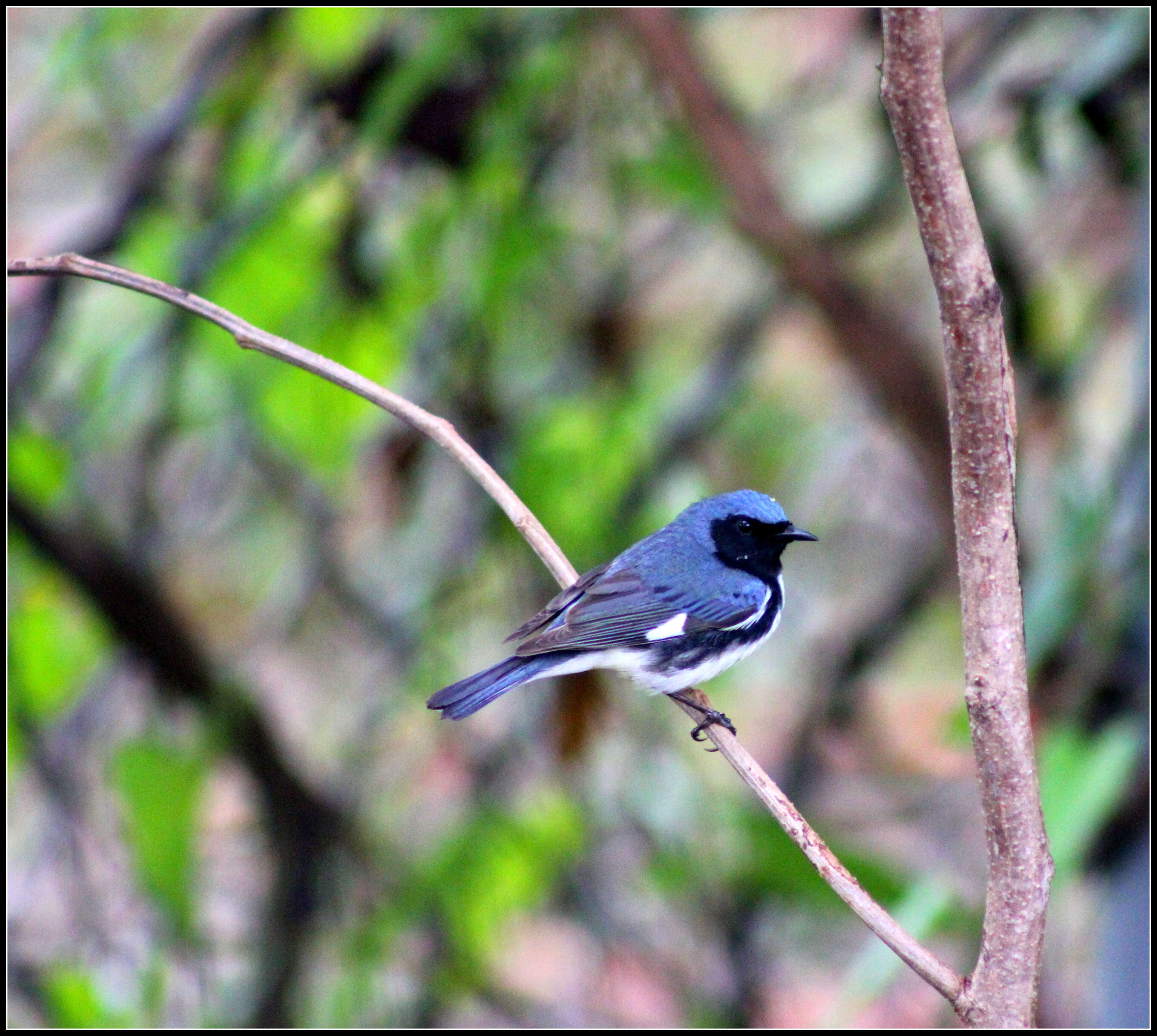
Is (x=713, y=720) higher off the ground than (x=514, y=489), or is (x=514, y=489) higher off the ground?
(x=514, y=489)

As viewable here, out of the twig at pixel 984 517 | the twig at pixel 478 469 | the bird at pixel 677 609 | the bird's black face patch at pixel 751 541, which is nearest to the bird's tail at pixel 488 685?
the bird at pixel 677 609

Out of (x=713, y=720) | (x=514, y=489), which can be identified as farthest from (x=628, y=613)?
(x=514, y=489)

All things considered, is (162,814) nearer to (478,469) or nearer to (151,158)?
(151,158)

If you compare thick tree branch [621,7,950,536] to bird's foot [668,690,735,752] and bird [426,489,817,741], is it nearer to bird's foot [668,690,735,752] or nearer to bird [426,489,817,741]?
bird [426,489,817,741]

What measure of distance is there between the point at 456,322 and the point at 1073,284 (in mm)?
2847

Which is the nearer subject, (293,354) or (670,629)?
(293,354)

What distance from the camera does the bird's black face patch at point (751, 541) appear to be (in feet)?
9.35

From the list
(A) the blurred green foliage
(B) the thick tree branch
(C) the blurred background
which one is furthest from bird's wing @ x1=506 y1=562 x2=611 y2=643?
(A) the blurred green foliage

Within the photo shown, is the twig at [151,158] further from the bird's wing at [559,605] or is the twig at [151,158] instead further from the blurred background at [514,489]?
Result: the bird's wing at [559,605]

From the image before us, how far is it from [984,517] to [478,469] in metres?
0.70

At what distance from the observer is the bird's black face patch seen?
2.85 m

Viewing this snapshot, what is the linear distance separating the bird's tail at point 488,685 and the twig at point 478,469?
406mm

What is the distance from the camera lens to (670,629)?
2725 millimetres

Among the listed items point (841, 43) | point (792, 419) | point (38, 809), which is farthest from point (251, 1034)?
point (841, 43)
